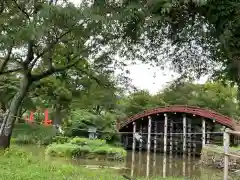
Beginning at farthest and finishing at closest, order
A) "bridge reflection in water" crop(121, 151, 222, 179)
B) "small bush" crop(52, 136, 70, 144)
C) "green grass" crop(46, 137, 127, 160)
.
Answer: "small bush" crop(52, 136, 70, 144) → "green grass" crop(46, 137, 127, 160) → "bridge reflection in water" crop(121, 151, 222, 179)

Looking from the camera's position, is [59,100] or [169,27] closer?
[169,27]

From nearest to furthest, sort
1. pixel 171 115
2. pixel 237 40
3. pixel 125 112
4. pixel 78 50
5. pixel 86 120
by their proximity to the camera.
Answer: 1. pixel 237 40
2. pixel 78 50
3. pixel 86 120
4. pixel 171 115
5. pixel 125 112

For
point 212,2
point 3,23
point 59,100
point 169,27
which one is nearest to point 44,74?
point 3,23

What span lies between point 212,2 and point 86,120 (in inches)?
748

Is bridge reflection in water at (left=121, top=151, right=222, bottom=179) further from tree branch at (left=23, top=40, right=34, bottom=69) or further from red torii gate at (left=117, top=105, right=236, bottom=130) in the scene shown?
tree branch at (left=23, top=40, right=34, bottom=69)

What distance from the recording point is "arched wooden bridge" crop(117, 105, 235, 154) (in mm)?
25625

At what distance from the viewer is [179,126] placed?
30578mm

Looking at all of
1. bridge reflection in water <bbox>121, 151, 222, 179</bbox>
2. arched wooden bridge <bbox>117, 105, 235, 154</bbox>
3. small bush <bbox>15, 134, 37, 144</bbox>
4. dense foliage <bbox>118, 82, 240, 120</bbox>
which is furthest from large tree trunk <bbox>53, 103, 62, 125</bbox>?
bridge reflection in water <bbox>121, 151, 222, 179</bbox>

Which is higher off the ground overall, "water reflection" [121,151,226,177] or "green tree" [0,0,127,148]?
"green tree" [0,0,127,148]

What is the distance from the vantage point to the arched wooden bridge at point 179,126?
84.1ft

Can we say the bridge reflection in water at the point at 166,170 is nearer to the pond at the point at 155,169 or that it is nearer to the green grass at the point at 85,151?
the pond at the point at 155,169

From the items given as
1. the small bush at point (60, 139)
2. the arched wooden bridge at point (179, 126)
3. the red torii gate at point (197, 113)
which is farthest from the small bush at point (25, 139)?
the red torii gate at point (197, 113)

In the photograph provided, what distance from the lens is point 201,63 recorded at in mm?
12234

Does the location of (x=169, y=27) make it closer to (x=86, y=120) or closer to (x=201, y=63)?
(x=201, y=63)
